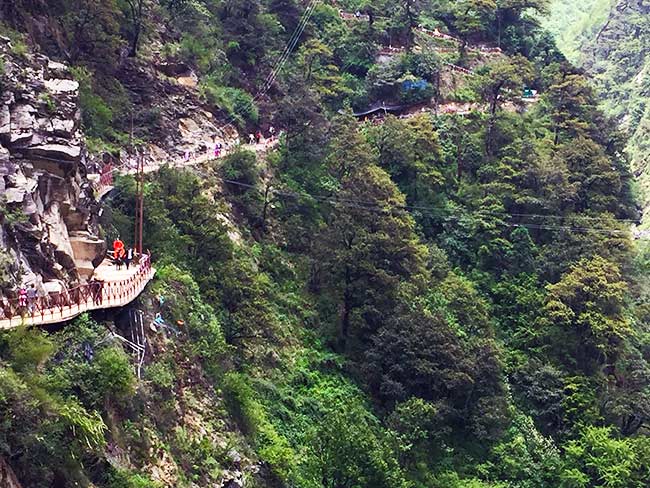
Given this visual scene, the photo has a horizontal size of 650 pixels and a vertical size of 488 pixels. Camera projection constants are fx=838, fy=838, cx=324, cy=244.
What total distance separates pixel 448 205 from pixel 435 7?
2666 cm

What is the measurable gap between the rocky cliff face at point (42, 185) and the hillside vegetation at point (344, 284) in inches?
83.5

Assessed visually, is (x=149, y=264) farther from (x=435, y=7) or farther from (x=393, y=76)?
(x=435, y=7)

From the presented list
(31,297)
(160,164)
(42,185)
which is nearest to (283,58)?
(160,164)

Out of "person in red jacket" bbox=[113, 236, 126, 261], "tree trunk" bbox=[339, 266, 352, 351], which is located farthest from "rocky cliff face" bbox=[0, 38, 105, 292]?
"tree trunk" bbox=[339, 266, 352, 351]

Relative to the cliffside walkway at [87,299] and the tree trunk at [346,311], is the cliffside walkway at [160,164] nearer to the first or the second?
the cliffside walkway at [87,299]

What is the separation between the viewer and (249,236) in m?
39.1

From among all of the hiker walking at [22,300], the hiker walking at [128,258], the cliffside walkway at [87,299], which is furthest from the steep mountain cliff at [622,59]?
the hiker walking at [22,300]

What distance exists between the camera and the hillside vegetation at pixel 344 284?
23266 mm

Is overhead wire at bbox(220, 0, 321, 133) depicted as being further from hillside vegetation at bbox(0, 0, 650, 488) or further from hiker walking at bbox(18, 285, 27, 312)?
hiker walking at bbox(18, 285, 27, 312)

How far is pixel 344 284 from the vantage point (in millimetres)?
37781

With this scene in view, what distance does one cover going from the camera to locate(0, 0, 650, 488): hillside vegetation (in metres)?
23.3

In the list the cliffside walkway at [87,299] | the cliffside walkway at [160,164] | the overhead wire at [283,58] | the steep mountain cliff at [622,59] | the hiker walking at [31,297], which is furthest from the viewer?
the steep mountain cliff at [622,59]

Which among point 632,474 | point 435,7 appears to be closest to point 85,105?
point 632,474

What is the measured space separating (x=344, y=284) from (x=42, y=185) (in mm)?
17049
